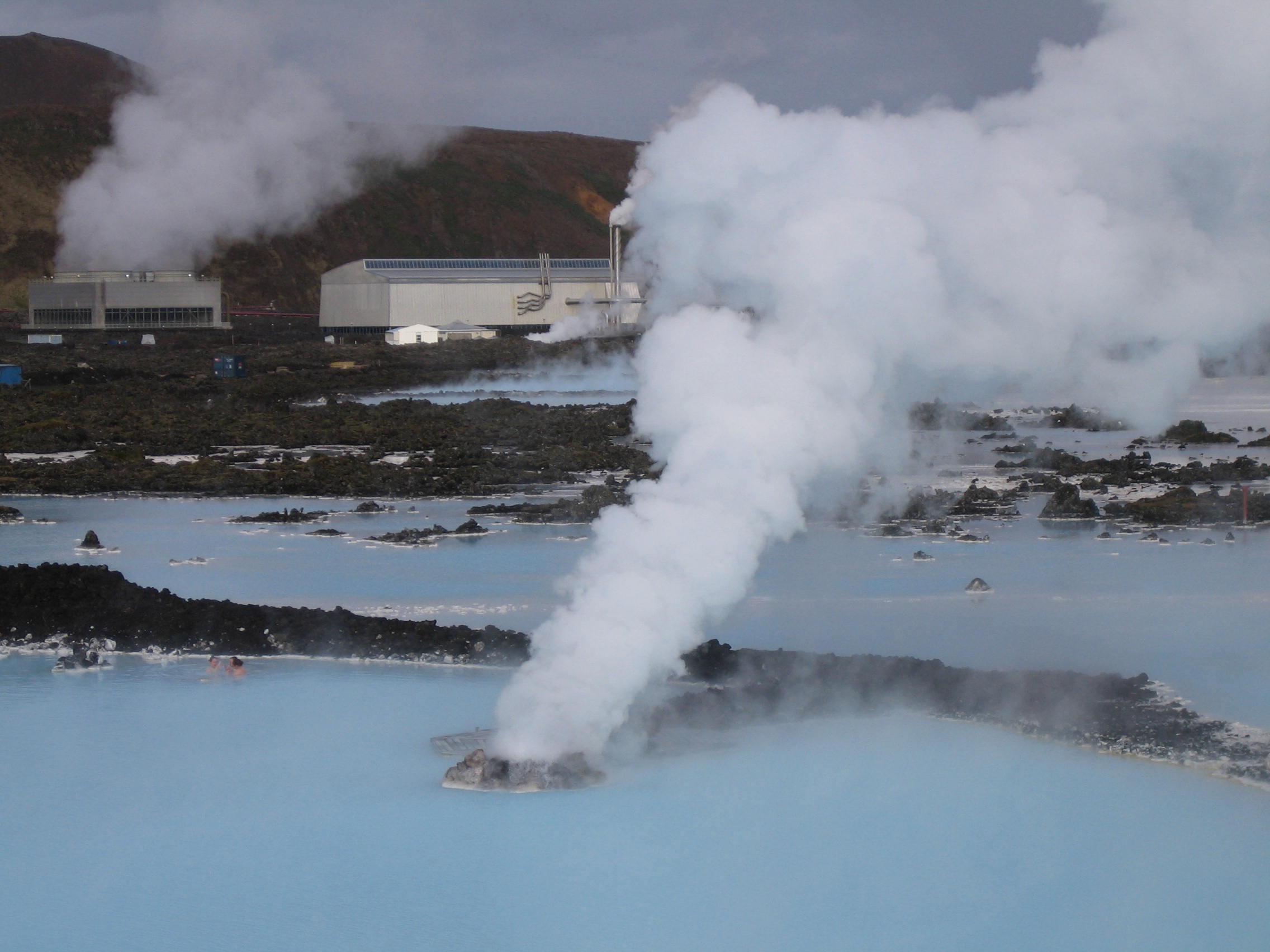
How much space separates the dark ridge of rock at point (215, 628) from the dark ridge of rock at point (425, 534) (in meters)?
5.89

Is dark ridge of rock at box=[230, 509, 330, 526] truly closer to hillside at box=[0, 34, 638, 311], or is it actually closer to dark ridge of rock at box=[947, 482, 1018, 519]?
dark ridge of rock at box=[947, 482, 1018, 519]

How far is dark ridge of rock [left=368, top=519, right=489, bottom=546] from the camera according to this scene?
904 inches

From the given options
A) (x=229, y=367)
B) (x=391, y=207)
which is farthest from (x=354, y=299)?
(x=391, y=207)

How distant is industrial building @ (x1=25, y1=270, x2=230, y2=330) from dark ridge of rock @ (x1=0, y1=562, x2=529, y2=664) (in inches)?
2788

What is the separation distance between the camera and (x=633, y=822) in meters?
10.2

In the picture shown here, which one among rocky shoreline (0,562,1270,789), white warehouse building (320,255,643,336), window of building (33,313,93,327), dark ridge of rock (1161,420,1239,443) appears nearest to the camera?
rocky shoreline (0,562,1270,789)

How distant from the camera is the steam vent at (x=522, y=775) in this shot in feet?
35.1

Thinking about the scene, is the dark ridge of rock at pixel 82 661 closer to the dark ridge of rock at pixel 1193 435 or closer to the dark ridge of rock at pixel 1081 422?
the dark ridge of rock at pixel 1193 435

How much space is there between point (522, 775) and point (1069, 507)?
17.2 meters

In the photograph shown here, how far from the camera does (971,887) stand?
363 inches

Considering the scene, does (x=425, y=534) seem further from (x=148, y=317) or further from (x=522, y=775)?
(x=148, y=317)

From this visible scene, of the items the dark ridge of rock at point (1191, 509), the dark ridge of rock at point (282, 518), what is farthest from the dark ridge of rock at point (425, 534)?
the dark ridge of rock at point (1191, 509)

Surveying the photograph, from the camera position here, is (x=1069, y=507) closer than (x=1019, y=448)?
Yes

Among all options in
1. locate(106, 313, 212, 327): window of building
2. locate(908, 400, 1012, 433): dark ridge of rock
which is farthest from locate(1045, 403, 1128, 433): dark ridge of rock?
locate(106, 313, 212, 327): window of building
